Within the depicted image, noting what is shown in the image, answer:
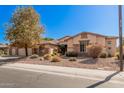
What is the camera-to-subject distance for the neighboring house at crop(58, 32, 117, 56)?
30631 mm

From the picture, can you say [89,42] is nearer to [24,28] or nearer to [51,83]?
[24,28]

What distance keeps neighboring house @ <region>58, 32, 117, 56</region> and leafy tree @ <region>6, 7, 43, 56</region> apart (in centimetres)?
671

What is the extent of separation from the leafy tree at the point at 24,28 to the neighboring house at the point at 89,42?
264 inches

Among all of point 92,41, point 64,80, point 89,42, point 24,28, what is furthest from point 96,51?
point 64,80

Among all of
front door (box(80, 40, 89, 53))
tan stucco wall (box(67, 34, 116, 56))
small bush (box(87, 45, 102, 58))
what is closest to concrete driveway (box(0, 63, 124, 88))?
small bush (box(87, 45, 102, 58))

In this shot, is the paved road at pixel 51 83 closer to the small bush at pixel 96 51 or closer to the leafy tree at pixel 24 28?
the small bush at pixel 96 51

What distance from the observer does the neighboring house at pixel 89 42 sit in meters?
30.6

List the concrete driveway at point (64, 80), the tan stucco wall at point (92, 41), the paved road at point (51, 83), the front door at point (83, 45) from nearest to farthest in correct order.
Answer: the paved road at point (51, 83)
the concrete driveway at point (64, 80)
the tan stucco wall at point (92, 41)
the front door at point (83, 45)

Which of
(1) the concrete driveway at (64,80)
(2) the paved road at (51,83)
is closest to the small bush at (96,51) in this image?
(1) the concrete driveway at (64,80)

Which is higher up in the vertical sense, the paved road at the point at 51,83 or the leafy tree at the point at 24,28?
the leafy tree at the point at 24,28

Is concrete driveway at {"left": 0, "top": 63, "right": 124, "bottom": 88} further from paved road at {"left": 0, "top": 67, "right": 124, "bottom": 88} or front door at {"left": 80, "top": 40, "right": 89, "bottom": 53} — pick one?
front door at {"left": 80, "top": 40, "right": 89, "bottom": 53}

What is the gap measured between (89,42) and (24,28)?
10.6 metres
